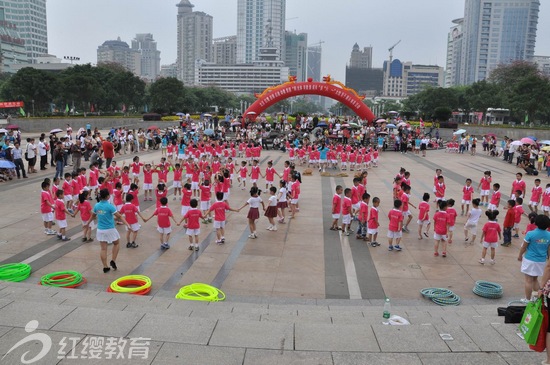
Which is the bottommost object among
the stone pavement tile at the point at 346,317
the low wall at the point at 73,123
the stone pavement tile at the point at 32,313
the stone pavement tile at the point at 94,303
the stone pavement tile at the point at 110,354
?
the stone pavement tile at the point at 346,317

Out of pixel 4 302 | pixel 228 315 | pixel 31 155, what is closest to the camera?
pixel 4 302

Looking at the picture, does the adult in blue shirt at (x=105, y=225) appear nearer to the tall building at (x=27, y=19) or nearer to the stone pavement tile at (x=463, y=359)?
the stone pavement tile at (x=463, y=359)

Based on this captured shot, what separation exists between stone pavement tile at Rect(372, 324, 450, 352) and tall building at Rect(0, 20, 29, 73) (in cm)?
13518

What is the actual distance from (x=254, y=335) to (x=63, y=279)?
448 centimetres

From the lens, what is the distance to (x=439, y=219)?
10516 millimetres

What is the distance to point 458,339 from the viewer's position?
5.89m

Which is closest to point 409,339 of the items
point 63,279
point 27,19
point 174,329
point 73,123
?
point 174,329

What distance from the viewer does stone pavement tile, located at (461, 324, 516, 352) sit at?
5711 mm

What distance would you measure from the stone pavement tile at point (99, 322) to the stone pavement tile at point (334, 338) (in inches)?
93.4

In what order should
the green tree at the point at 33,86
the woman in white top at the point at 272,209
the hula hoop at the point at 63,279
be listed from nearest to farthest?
the hula hoop at the point at 63,279
the woman in white top at the point at 272,209
the green tree at the point at 33,86

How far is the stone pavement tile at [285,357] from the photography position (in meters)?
5.28

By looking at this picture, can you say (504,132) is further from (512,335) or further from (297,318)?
(297,318)

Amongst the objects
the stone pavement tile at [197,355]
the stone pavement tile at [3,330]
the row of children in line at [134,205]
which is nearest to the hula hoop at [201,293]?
the stone pavement tile at [197,355]

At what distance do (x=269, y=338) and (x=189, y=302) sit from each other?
2012 mm
